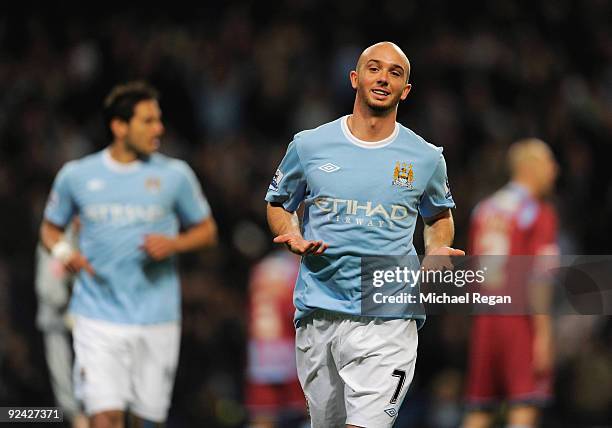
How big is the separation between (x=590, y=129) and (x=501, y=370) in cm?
444

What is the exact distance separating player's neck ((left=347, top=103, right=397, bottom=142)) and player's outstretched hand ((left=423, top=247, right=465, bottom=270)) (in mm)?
614

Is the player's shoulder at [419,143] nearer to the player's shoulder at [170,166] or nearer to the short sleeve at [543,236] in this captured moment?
the player's shoulder at [170,166]

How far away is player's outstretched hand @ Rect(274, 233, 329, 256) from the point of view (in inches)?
203

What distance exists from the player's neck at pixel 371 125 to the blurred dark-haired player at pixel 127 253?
2.21m

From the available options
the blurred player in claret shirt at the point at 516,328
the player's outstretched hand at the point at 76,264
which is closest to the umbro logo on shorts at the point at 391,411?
the player's outstretched hand at the point at 76,264

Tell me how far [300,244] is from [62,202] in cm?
290

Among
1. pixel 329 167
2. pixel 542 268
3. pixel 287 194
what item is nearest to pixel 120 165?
pixel 287 194

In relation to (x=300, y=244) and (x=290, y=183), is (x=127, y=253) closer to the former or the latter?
(x=290, y=183)

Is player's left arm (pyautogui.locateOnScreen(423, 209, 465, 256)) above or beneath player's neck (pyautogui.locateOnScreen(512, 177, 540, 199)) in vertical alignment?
beneath

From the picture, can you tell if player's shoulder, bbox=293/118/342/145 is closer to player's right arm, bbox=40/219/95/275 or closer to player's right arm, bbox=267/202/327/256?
player's right arm, bbox=267/202/327/256

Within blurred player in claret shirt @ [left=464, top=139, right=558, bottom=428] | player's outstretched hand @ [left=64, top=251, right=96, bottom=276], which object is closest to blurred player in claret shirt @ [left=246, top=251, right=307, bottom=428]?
blurred player in claret shirt @ [left=464, top=139, right=558, bottom=428]

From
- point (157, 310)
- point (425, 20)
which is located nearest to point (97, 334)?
point (157, 310)

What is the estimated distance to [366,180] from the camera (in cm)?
548

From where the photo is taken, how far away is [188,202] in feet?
25.5
